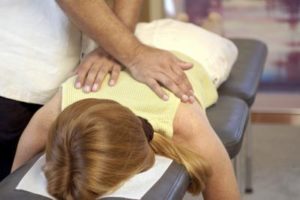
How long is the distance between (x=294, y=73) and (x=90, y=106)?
89.6 inches

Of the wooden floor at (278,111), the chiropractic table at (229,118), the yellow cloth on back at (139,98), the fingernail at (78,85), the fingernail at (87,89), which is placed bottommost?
the wooden floor at (278,111)

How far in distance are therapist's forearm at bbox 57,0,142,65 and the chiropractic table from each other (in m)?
0.28

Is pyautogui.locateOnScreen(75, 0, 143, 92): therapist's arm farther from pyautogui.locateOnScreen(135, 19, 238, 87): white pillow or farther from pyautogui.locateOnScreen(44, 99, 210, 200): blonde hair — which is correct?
pyautogui.locateOnScreen(44, 99, 210, 200): blonde hair

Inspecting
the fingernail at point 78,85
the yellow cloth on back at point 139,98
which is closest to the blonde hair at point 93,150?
the yellow cloth on back at point 139,98

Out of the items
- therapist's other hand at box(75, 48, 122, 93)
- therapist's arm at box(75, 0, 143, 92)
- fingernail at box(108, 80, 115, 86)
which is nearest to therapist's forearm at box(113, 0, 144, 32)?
therapist's arm at box(75, 0, 143, 92)

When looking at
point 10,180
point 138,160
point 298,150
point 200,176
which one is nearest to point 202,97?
point 200,176

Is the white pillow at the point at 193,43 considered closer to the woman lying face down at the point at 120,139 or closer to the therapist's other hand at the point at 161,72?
the woman lying face down at the point at 120,139

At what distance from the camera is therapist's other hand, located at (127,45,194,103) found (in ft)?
4.36

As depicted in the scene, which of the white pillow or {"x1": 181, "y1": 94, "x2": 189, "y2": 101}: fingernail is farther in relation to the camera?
the white pillow

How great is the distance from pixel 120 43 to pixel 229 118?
35 centimetres

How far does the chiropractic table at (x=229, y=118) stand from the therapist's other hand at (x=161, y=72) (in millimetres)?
169

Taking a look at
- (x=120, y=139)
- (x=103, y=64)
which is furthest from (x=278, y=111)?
(x=120, y=139)

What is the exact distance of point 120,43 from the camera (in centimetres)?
141

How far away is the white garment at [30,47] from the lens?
4.92ft
